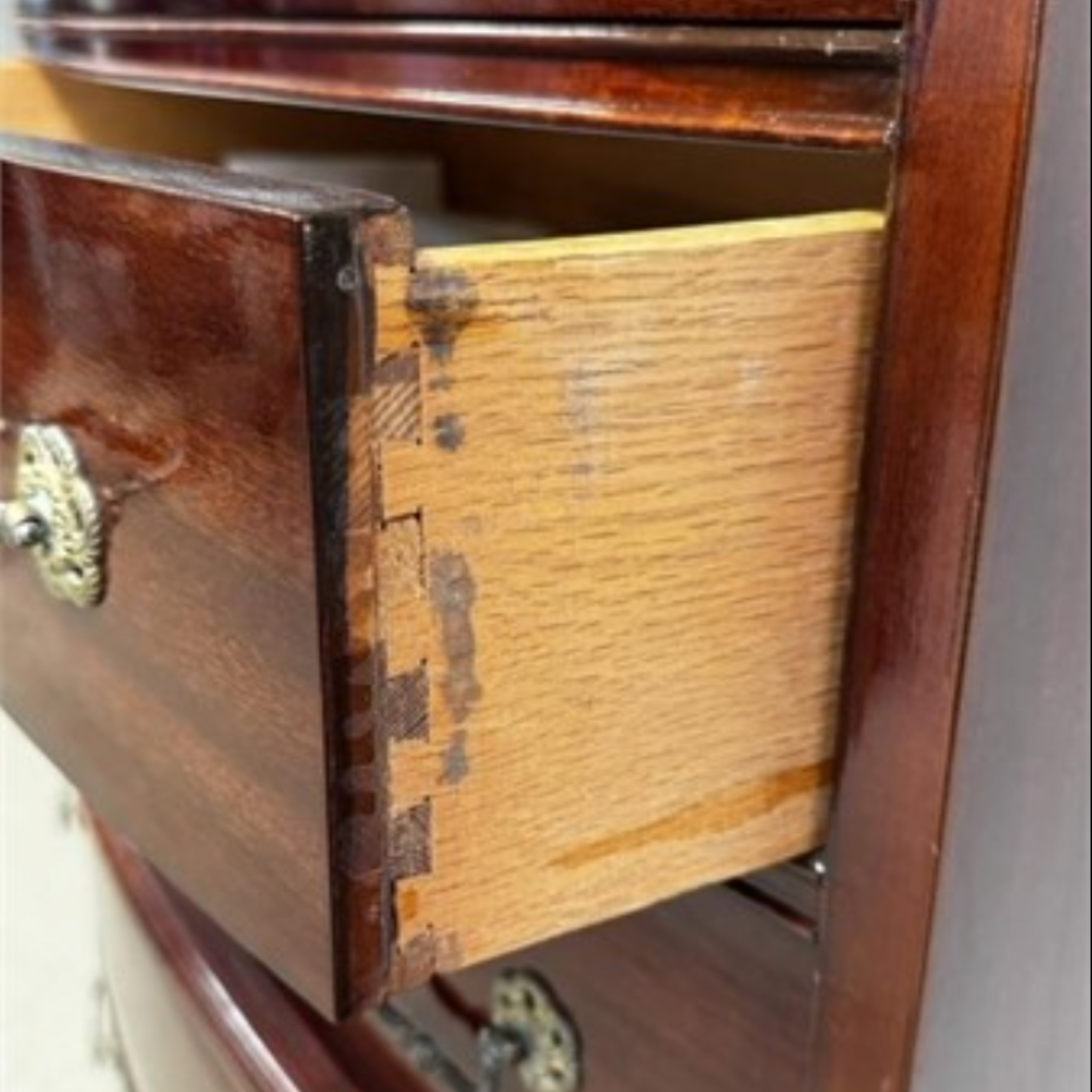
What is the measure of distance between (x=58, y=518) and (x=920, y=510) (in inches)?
8.0

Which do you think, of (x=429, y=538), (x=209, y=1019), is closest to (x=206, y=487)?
(x=429, y=538)

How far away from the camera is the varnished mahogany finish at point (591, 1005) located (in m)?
0.43

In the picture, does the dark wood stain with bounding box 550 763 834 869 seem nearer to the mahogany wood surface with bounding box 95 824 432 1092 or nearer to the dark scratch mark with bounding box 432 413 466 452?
the dark scratch mark with bounding box 432 413 466 452

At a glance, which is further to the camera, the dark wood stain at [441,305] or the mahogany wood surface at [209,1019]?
the mahogany wood surface at [209,1019]

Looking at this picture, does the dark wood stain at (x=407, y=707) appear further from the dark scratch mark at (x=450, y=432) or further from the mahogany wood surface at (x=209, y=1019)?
the mahogany wood surface at (x=209, y=1019)

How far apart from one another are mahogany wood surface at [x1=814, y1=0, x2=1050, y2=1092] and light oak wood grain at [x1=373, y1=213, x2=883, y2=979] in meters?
0.01

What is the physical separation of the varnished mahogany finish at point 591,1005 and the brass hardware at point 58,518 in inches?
7.0

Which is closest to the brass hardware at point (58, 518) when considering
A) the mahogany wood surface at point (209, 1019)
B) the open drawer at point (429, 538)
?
the open drawer at point (429, 538)

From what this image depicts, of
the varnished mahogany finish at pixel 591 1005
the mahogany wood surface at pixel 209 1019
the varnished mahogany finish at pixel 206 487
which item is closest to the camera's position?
the varnished mahogany finish at pixel 206 487

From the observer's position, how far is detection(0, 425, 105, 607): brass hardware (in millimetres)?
393

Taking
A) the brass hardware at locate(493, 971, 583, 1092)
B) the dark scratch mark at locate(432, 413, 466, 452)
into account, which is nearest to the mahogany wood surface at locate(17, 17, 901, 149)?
the dark scratch mark at locate(432, 413, 466, 452)

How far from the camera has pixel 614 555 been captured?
13.8 inches

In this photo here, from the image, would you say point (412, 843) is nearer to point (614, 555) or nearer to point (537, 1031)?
point (614, 555)

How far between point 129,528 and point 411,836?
4.0 inches
